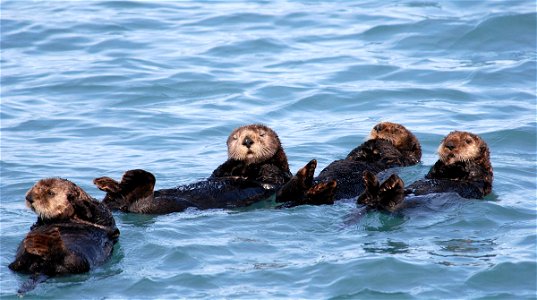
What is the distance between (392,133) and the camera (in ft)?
33.5

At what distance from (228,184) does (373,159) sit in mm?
1698

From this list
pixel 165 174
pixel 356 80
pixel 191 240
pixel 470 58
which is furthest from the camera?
pixel 470 58

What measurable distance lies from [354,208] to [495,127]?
13.2 feet

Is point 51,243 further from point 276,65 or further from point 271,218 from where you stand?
point 276,65

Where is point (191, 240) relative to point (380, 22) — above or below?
below

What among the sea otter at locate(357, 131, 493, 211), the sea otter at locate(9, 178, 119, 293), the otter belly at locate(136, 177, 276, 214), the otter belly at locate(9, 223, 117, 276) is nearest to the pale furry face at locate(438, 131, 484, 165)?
the sea otter at locate(357, 131, 493, 211)

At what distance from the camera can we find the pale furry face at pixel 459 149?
9.20m

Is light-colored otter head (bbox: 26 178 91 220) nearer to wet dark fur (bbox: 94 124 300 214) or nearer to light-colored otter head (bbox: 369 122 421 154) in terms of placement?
wet dark fur (bbox: 94 124 300 214)

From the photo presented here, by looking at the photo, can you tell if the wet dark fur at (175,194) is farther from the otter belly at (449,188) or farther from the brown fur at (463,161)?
the brown fur at (463,161)

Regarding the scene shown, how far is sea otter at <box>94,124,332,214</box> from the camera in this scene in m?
8.48

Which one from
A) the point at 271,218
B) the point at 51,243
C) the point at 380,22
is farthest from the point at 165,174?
the point at 380,22

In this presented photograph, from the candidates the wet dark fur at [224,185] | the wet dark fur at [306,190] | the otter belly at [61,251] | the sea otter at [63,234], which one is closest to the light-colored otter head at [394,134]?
the wet dark fur at [224,185]

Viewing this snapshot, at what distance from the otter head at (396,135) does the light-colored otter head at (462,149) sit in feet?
3.22

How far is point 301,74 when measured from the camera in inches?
567
